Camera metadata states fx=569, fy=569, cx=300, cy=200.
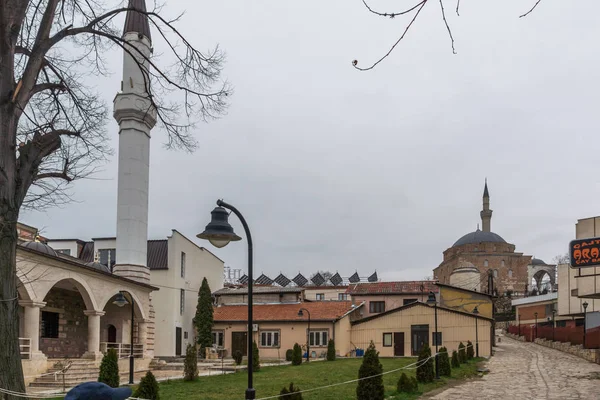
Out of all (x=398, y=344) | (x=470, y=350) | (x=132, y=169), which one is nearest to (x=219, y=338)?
(x=398, y=344)

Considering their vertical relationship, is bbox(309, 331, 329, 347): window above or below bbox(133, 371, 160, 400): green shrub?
below

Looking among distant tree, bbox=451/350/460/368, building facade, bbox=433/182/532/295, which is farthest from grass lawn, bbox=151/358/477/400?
building facade, bbox=433/182/532/295

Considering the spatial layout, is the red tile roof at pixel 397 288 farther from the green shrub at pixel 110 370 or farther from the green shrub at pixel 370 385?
the green shrub at pixel 370 385

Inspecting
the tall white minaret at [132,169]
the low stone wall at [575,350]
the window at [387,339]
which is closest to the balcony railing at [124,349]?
the tall white minaret at [132,169]

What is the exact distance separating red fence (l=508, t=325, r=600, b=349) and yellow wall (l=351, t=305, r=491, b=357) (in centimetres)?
501

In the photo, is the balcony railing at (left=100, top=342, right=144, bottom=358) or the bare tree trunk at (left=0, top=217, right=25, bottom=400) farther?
the balcony railing at (left=100, top=342, right=144, bottom=358)

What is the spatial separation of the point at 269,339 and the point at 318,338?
3552 mm

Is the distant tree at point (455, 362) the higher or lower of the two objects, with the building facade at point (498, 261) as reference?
lower

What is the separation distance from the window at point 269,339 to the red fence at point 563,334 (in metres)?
18.9

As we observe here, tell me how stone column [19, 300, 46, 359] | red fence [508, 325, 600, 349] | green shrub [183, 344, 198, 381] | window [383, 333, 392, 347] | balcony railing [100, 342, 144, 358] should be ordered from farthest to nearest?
window [383, 333, 392, 347]
red fence [508, 325, 600, 349]
balcony railing [100, 342, 144, 358]
green shrub [183, 344, 198, 381]
stone column [19, 300, 46, 359]

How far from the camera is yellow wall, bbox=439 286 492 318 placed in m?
40.8

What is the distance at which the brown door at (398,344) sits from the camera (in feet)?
123

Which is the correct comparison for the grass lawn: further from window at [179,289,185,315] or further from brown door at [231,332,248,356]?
window at [179,289,185,315]

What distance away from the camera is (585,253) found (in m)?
15.4
